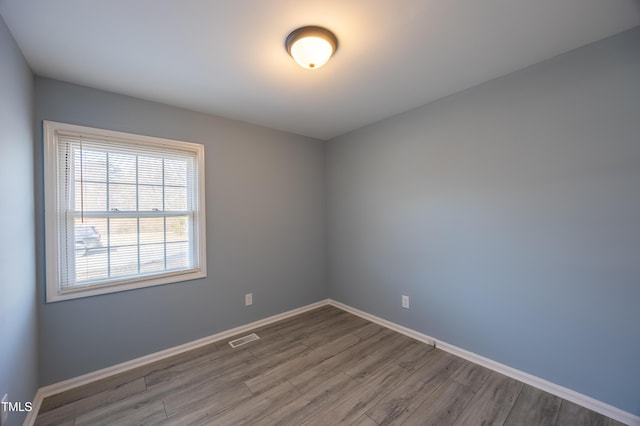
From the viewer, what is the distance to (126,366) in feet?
7.14

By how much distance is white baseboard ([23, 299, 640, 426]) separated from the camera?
1636 mm

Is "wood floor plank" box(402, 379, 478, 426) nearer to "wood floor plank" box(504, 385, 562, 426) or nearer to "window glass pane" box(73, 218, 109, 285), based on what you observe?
"wood floor plank" box(504, 385, 562, 426)

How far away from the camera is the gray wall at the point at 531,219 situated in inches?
63.1

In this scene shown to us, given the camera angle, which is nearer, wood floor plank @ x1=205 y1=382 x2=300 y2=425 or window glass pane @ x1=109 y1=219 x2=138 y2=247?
wood floor plank @ x1=205 y1=382 x2=300 y2=425

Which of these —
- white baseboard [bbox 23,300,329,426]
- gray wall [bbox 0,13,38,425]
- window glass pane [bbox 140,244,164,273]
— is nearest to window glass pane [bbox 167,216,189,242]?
window glass pane [bbox 140,244,164,273]

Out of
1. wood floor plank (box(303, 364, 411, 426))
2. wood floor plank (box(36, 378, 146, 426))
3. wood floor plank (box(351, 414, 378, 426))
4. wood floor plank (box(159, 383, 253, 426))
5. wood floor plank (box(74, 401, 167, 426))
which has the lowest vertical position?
wood floor plank (box(351, 414, 378, 426))

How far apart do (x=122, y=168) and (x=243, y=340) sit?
2021mm

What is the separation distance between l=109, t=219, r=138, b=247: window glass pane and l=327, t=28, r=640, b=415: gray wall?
2543mm

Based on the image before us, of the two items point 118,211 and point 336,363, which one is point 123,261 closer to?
point 118,211

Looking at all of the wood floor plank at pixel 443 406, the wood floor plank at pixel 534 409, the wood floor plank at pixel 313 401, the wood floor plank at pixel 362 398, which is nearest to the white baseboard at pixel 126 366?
the wood floor plank at pixel 313 401

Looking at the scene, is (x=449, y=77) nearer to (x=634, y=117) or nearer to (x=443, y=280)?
(x=634, y=117)

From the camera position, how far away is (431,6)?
1.36 metres

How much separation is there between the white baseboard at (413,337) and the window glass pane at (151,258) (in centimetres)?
78

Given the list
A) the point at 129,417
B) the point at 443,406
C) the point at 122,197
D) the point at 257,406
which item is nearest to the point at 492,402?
the point at 443,406
